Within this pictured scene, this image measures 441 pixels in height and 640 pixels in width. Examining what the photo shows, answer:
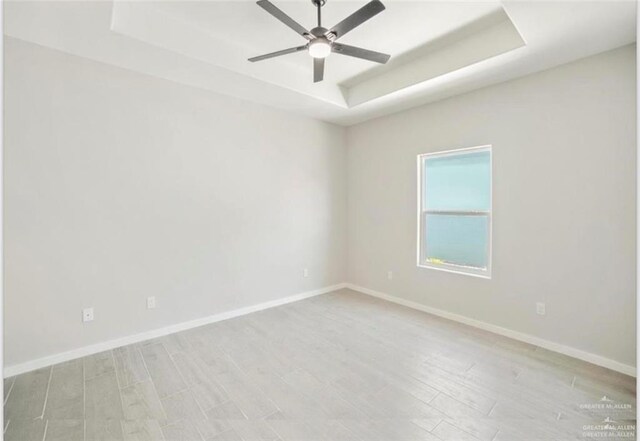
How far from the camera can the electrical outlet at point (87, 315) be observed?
311 centimetres

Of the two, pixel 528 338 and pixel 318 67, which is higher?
pixel 318 67

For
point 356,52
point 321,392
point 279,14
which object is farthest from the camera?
point 356,52

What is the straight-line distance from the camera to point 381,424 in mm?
2246

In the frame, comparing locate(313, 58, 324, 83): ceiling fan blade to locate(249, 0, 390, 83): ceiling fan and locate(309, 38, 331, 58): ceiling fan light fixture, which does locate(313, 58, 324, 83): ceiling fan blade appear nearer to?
locate(249, 0, 390, 83): ceiling fan

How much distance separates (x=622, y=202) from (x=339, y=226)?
11.0 ft

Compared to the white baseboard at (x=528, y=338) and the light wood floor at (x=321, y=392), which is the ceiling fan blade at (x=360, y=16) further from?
the white baseboard at (x=528, y=338)

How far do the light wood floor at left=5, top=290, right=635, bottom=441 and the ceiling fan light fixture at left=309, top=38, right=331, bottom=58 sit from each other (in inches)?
101

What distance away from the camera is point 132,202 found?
11.0ft

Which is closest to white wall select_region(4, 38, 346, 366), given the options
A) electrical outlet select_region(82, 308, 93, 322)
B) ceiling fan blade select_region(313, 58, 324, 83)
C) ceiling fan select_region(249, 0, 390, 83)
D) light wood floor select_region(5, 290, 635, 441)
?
electrical outlet select_region(82, 308, 93, 322)

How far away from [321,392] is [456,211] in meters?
2.64

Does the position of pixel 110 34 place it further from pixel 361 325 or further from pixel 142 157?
pixel 361 325

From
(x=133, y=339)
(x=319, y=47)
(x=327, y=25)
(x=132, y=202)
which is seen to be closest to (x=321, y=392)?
(x=133, y=339)

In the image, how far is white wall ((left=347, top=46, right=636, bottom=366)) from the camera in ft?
9.39

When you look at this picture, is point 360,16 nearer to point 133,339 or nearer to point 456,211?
point 456,211
